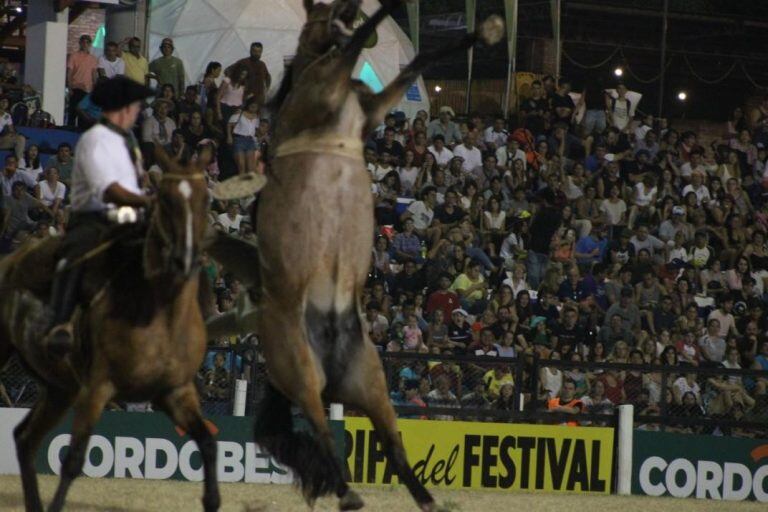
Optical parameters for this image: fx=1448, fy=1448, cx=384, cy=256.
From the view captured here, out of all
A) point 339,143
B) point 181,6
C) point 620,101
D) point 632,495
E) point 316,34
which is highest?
point 181,6

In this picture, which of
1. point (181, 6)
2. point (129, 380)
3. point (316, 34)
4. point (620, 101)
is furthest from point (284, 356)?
point (181, 6)

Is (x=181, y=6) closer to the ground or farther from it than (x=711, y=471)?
farther from it

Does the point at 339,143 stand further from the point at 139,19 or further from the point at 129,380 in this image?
the point at 139,19

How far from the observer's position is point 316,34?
28.7 ft

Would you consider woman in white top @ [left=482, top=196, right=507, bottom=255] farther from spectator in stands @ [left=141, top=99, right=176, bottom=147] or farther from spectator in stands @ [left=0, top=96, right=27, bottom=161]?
spectator in stands @ [left=0, top=96, right=27, bottom=161]

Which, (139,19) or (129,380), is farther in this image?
(139,19)

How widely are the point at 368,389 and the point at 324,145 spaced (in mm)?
1463

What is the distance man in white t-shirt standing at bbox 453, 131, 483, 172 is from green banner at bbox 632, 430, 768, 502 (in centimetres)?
673

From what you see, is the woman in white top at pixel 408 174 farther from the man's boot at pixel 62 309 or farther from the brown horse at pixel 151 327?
the man's boot at pixel 62 309

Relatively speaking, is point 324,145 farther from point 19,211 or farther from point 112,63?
point 112,63

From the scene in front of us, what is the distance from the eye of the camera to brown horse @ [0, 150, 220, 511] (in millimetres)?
7320

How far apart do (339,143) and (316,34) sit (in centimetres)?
72

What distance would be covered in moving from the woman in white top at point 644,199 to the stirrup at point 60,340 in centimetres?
1461

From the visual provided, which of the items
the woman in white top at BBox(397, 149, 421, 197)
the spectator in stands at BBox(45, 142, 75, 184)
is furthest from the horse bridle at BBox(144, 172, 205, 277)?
the woman in white top at BBox(397, 149, 421, 197)
